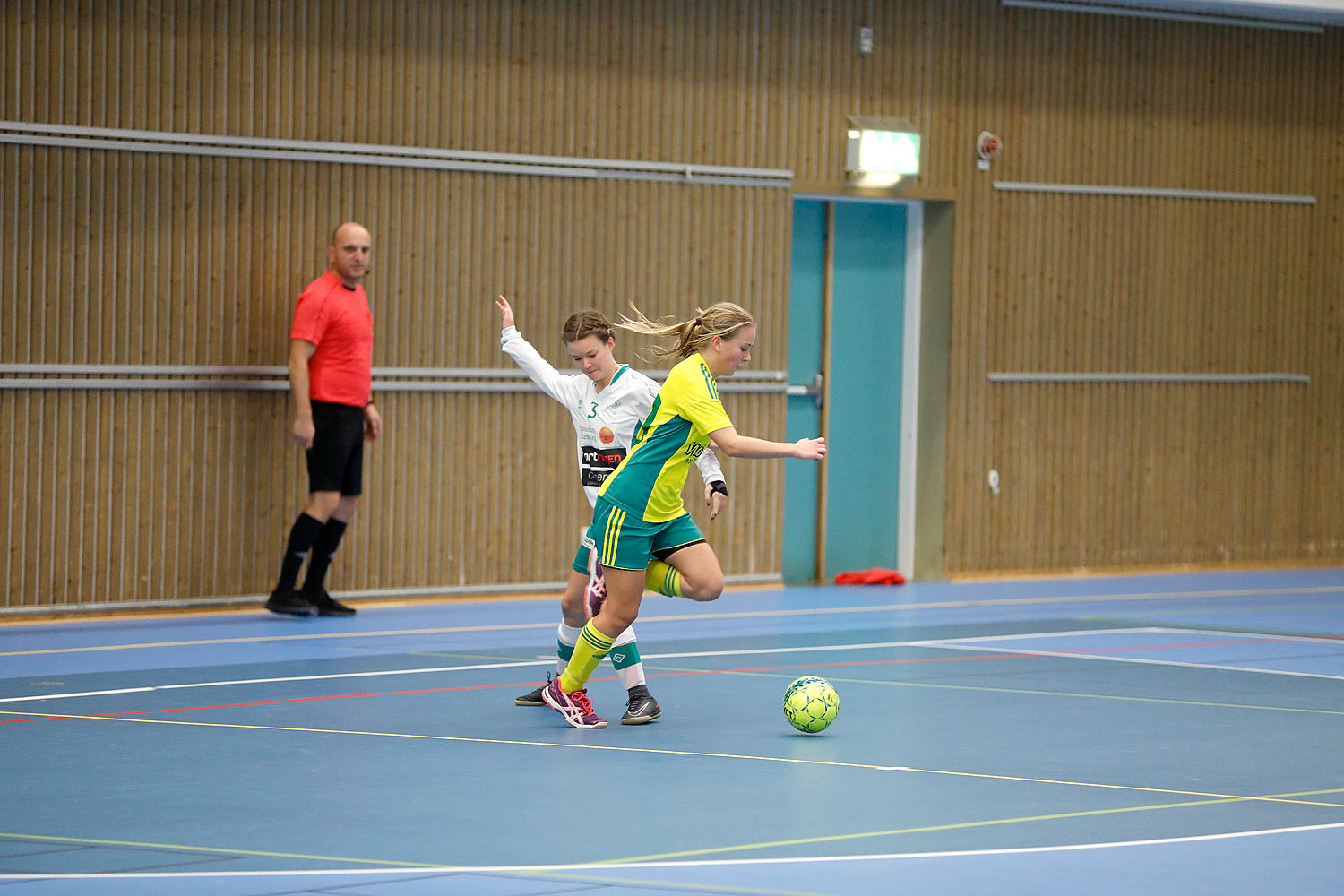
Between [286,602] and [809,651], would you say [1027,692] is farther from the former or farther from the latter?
[286,602]

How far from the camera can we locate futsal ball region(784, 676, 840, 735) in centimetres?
830

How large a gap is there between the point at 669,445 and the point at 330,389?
4.79m

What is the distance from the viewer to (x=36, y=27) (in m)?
12.2

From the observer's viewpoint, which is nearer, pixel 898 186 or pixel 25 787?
pixel 25 787

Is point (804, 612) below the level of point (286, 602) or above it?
below

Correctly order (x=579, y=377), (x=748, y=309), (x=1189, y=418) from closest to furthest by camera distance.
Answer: (x=579, y=377)
(x=748, y=309)
(x=1189, y=418)

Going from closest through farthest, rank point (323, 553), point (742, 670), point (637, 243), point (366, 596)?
1. point (742, 670)
2. point (323, 553)
3. point (366, 596)
4. point (637, 243)

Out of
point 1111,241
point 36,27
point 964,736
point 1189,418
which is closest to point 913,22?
point 1111,241

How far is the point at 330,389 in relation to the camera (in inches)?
500

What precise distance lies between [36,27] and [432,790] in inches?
282

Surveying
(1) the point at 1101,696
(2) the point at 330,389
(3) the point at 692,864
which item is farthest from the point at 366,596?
(3) the point at 692,864

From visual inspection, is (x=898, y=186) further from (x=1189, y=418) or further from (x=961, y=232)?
(x=1189, y=418)

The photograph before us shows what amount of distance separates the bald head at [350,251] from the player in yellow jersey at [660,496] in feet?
14.7

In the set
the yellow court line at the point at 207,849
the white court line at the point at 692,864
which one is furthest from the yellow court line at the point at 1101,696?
the yellow court line at the point at 207,849
